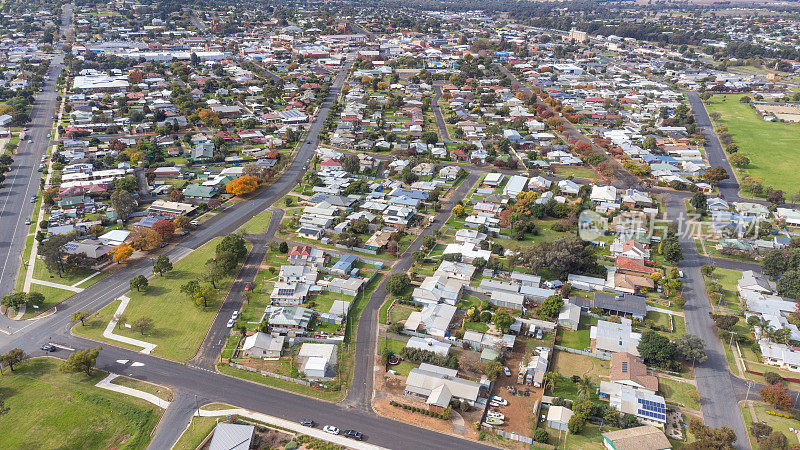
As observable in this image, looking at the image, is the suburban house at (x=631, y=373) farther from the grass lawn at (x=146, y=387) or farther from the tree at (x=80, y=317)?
the tree at (x=80, y=317)

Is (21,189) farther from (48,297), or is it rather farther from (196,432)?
(196,432)

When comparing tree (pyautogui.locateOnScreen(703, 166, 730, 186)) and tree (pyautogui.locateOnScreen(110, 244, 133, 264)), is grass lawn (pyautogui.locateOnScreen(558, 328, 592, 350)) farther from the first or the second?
tree (pyautogui.locateOnScreen(703, 166, 730, 186))

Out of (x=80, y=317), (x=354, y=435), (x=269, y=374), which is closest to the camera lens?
(x=354, y=435)

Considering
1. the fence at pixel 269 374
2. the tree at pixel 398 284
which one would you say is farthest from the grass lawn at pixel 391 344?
the fence at pixel 269 374

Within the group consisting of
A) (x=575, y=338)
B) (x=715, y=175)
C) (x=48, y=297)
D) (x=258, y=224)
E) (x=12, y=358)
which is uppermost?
(x=12, y=358)

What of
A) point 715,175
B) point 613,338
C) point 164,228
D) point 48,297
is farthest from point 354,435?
point 715,175

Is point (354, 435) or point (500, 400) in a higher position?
point (354, 435)

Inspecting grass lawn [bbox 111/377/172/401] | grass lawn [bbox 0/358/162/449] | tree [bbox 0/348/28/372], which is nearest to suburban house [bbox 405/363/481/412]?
grass lawn [bbox 111/377/172/401]
